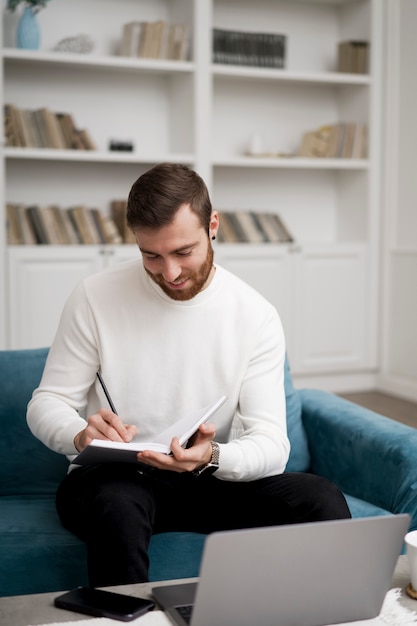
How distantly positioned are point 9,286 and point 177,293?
251 centimetres

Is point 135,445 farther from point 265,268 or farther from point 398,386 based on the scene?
point 398,386

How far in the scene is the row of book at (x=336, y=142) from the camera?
4969mm

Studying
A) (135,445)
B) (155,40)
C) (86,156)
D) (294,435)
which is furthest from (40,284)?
(135,445)

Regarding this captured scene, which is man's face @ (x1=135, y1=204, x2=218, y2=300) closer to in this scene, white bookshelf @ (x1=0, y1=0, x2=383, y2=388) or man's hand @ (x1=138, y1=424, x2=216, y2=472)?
man's hand @ (x1=138, y1=424, x2=216, y2=472)

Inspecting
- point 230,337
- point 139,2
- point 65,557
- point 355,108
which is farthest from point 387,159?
point 65,557

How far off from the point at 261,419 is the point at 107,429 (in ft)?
1.20

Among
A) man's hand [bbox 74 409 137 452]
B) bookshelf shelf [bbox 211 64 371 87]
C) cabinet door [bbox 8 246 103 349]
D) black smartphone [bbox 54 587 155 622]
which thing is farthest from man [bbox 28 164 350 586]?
bookshelf shelf [bbox 211 64 371 87]

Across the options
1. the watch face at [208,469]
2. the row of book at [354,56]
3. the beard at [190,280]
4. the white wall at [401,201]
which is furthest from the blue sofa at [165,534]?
the row of book at [354,56]

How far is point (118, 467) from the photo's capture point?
70.2 inches

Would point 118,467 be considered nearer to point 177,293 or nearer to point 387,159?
point 177,293

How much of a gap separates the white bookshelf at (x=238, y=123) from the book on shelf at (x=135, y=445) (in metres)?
2.70

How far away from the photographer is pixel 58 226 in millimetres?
4395

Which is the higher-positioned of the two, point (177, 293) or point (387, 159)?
point (387, 159)

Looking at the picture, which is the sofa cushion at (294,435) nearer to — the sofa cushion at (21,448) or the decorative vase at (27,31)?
the sofa cushion at (21,448)
